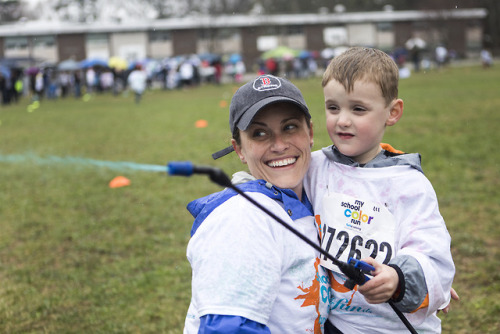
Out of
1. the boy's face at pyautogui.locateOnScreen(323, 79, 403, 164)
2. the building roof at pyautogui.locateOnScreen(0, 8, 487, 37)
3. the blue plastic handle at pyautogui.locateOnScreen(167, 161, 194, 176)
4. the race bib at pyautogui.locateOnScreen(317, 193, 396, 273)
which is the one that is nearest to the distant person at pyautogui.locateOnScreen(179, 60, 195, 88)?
the building roof at pyautogui.locateOnScreen(0, 8, 487, 37)

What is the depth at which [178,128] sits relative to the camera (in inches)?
581

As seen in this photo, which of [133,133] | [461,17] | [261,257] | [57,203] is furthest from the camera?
[461,17]

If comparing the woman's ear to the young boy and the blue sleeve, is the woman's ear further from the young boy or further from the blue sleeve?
the blue sleeve

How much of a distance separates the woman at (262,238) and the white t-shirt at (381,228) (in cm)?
9

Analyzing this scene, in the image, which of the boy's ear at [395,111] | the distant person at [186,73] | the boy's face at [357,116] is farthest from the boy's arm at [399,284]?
the distant person at [186,73]

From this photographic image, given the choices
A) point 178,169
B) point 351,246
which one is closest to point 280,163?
point 351,246

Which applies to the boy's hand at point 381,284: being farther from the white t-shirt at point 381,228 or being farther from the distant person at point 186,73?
the distant person at point 186,73

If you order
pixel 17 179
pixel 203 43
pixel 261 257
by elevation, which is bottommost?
pixel 203 43

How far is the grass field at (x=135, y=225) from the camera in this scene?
4.02 m

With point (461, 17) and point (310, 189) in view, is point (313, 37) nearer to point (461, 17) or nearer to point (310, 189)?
point (461, 17)

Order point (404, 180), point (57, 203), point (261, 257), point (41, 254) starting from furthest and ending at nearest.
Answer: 1. point (57, 203)
2. point (41, 254)
3. point (404, 180)
4. point (261, 257)

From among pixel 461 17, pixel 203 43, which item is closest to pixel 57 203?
pixel 203 43

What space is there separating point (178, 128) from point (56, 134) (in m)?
3.65

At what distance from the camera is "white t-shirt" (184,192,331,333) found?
1.62 m
